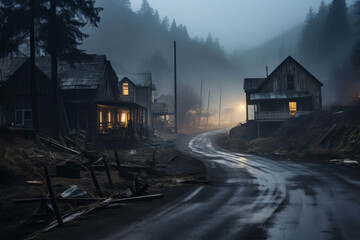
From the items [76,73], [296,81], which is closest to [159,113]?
[76,73]

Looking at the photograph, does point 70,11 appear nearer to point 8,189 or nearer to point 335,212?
point 8,189

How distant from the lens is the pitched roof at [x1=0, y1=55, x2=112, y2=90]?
92.8 feet

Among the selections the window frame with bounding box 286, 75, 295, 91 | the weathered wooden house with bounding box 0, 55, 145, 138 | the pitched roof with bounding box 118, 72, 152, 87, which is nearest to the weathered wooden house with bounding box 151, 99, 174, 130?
the pitched roof with bounding box 118, 72, 152, 87

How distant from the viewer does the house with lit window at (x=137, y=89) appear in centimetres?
4947

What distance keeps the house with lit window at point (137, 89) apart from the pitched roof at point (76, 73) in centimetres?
1817

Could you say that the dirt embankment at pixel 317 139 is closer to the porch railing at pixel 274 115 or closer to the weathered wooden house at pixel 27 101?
the porch railing at pixel 274 115

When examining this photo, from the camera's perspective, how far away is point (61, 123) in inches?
1029

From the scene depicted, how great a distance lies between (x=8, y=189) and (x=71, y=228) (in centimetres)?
402

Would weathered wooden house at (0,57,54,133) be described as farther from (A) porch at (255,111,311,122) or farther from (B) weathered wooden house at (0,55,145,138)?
(A) porch at (255,111,311,122)

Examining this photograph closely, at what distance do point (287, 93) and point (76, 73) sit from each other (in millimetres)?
24708

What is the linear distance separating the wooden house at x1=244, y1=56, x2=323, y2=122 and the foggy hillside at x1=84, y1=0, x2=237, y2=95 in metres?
87.9

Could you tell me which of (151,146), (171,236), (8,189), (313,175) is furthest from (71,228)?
(151,146)

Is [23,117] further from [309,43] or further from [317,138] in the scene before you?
[309,43]

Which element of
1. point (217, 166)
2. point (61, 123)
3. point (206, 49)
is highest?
point (206, 49)
